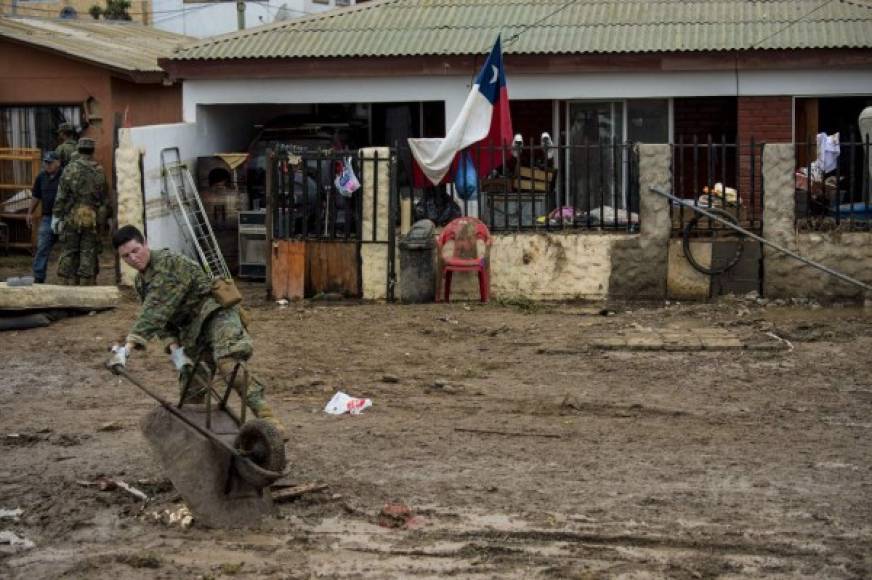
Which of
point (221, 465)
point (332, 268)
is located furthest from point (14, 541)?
point (332, 268)

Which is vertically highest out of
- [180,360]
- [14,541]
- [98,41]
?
[98,41]

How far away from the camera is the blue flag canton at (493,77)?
56.3 ft

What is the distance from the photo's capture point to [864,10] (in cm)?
1959

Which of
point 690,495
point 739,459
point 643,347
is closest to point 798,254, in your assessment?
point 643,347

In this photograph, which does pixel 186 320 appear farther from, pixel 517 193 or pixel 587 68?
pixel 587 68

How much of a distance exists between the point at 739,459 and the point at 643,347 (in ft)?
12.8

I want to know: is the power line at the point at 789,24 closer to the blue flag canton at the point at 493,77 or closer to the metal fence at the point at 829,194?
the metal fence at the point at 829,194

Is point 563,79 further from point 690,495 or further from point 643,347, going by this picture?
point 690,495

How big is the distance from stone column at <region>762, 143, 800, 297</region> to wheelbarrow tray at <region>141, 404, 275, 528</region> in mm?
8767

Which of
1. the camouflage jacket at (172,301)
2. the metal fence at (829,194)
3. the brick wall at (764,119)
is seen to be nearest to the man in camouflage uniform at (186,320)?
the camouflage jacket at (172,301)

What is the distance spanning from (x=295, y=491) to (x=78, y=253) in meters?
9.35

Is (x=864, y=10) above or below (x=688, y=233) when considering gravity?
above

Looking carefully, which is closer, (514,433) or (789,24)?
(514,433)

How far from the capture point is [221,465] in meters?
7.88
